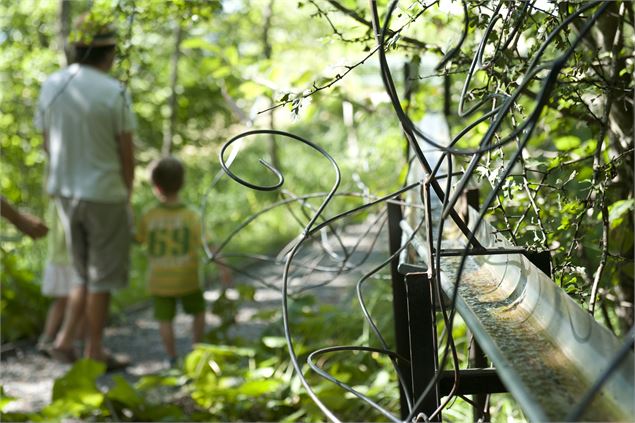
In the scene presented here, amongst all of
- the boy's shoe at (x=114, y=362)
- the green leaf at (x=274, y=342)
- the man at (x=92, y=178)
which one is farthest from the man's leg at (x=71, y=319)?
the green leaf at (x=274, y=342)

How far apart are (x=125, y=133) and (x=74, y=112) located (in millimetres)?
316

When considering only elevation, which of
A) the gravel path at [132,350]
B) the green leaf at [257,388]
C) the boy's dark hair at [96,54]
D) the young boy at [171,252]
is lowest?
the gravel path at [132,350]

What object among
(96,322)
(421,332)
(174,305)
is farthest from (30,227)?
(421,332)

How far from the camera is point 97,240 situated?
16.5ft

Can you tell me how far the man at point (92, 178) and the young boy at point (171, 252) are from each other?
0.58ft

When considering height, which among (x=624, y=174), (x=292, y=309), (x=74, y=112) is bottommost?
(x=292, y=309)

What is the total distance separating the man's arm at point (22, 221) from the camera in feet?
13.8

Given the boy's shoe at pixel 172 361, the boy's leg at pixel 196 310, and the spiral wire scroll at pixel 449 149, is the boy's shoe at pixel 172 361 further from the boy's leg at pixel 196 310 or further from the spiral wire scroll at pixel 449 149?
the spiral wire scroll at pixel 449 149

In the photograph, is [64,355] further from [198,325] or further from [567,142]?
[567,142]

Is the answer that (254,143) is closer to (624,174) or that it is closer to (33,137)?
(33,137)

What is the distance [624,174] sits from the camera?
2523 mm

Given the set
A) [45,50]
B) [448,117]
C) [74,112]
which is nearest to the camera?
[448,117]

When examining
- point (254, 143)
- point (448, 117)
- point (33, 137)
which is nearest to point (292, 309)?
point (448, 117)

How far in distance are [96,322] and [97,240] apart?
1.60ft
